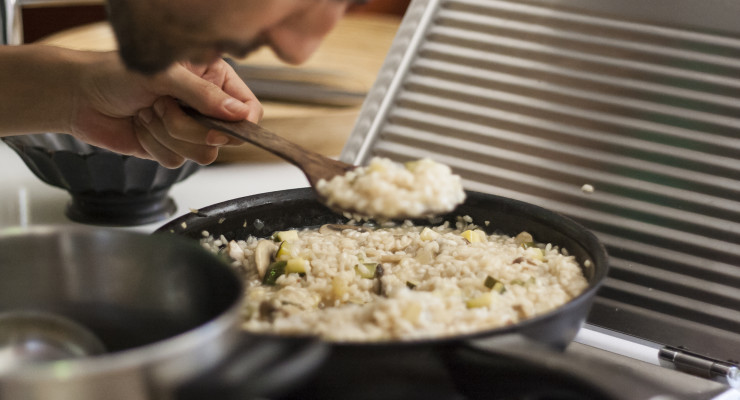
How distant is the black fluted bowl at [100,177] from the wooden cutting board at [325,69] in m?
0.22

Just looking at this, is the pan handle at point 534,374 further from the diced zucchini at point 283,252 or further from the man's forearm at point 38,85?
the man's forearm at point 38,85

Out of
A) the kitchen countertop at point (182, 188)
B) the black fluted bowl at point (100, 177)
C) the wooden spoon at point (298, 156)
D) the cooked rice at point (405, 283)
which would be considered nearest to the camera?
the cooked rice at point (405, 283)

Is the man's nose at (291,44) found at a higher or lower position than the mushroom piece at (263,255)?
higher

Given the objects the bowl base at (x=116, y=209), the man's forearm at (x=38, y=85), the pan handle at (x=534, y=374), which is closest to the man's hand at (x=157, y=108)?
the man's forearm at (x=38, y=85)

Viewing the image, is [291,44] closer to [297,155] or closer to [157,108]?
[297,155]

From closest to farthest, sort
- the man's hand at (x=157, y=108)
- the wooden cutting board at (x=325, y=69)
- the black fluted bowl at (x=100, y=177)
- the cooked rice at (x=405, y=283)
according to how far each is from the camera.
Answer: the cooked rice at (x=405, y=283) < the man's hand at (x=157, y=108) < the black fluted bowl at (x=100, y=177) < the wooden cutting board at (x=325, y=69)

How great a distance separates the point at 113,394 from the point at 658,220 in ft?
2.80

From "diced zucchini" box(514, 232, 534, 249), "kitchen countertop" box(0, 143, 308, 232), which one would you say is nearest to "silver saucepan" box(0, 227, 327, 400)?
"diced zucchini" box(514, 232, 534, 249)

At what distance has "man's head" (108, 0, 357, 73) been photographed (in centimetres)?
60

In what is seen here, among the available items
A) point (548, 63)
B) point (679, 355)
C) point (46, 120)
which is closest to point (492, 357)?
point (679, 355)

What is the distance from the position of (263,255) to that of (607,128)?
564mm

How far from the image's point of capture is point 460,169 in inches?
50.3

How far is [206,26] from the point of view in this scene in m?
0.60

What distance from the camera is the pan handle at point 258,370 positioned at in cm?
51
